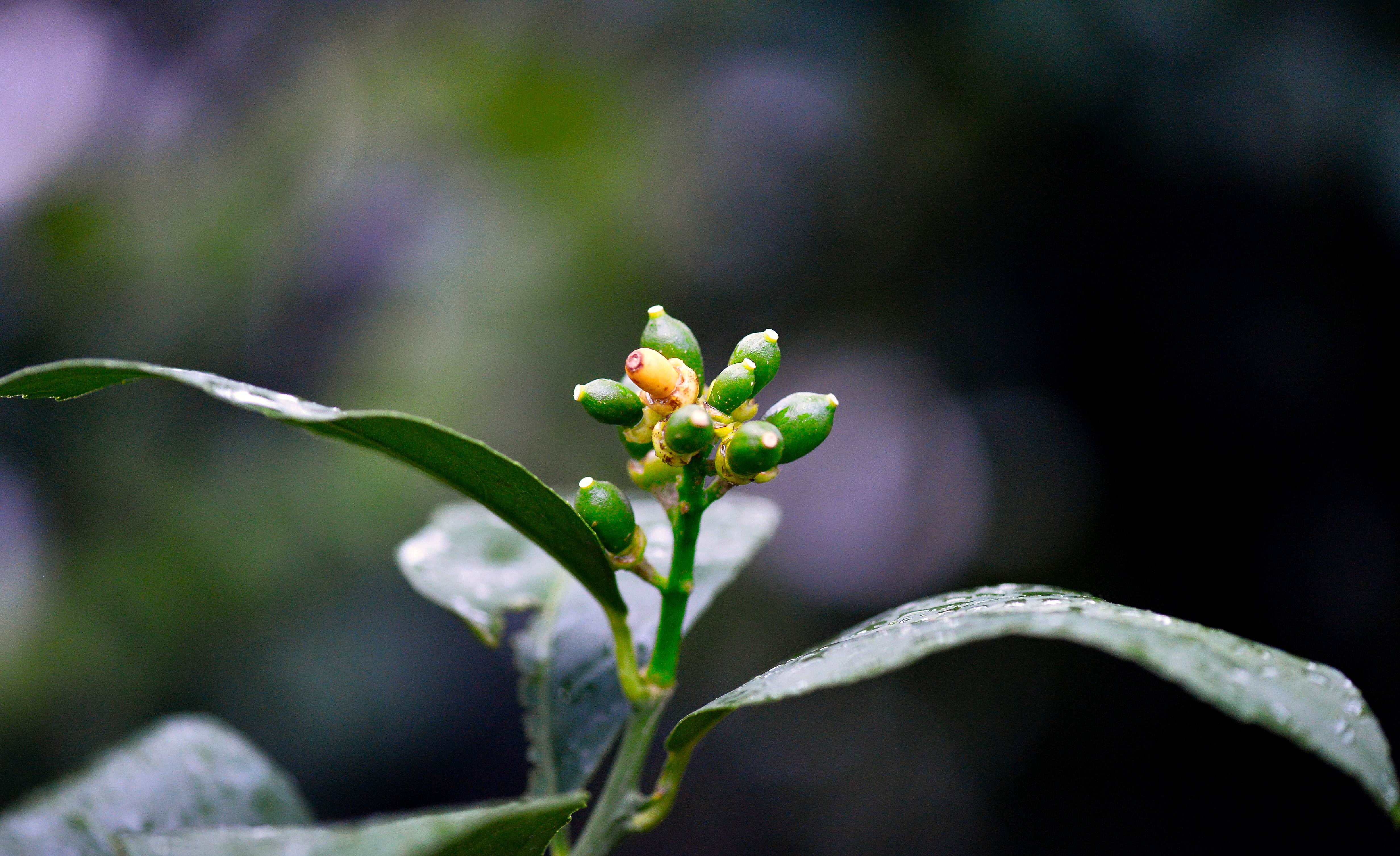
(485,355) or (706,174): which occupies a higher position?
(706,174)

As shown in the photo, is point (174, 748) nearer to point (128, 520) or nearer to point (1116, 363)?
point (128, 520)

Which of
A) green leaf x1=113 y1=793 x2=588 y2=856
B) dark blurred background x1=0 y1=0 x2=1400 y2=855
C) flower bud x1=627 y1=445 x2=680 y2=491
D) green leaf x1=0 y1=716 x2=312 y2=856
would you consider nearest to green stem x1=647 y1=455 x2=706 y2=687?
flower bud x1=627 y1=445 x2=680 y2=491

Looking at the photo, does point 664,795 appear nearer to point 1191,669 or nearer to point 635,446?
point 635,446

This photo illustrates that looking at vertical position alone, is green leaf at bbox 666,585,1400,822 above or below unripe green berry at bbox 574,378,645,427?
below

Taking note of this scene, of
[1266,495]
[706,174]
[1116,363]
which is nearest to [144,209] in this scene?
[706,174]

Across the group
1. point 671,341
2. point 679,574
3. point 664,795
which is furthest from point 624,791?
point 671,341

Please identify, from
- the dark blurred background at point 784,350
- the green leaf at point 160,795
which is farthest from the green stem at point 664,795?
the dark blurred background at point 784,350

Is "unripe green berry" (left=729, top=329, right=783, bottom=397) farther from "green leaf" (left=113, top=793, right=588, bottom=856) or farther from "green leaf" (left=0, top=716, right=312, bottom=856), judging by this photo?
"green leaf" (left=0, top=716, right=312, bottom=856)
